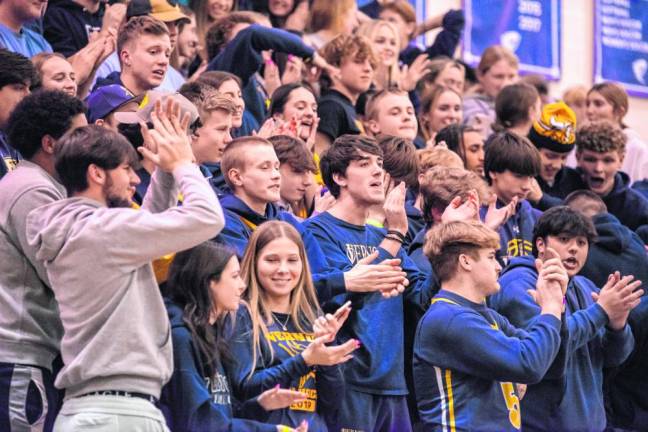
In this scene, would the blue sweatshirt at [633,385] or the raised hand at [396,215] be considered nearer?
the raised hand at [396,215]

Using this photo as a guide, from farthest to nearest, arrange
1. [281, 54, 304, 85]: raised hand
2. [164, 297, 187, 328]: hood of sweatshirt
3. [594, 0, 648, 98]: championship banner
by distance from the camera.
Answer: [594, 0, 648, 98]: championship banner
[281, 54, 304, 85]: raised hand
[164, 297, 187, 328]: hood of sweatshirt

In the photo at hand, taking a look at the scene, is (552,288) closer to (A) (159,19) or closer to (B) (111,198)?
(B) (111,198)

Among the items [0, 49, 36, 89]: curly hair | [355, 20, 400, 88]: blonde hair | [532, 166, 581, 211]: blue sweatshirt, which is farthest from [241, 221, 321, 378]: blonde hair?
[355, 20, 400, 88]: blonde hair

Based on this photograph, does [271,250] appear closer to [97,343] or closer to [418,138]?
[97,343]

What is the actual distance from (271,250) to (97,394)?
3.93 feet

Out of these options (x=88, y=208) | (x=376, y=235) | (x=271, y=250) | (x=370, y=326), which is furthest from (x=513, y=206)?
(x=88, y=208)

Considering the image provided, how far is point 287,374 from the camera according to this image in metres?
4.46

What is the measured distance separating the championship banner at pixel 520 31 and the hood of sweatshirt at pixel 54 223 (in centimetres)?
805

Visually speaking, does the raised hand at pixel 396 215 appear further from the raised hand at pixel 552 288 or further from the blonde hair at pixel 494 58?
the blonde hair at pixel 494 58

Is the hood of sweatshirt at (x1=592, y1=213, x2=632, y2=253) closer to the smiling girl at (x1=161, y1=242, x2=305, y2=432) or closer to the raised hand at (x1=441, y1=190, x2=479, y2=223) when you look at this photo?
the raised hand at (x1=441, y1=190, x2=479, y2=223)

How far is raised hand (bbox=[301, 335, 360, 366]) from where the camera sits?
4.40 meters

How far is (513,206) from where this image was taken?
6191 mm

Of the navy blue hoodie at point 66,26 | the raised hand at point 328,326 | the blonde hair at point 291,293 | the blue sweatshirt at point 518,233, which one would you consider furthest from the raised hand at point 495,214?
the navy blue hoodie at point 66,26

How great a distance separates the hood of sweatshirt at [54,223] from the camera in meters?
3.84
